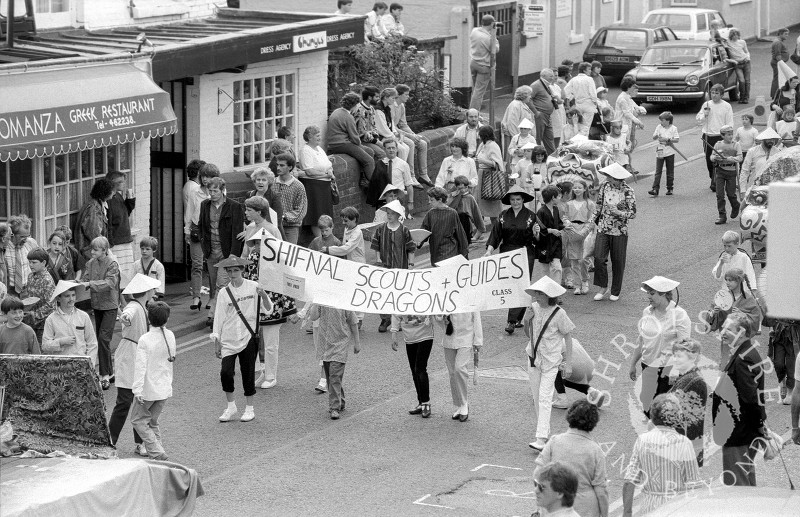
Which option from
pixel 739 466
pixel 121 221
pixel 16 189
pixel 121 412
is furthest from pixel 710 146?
pixel 121 412

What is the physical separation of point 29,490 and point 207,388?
6.16 metres

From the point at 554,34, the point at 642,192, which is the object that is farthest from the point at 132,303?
the point at 554,34

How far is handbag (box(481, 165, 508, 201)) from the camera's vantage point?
20016 mm

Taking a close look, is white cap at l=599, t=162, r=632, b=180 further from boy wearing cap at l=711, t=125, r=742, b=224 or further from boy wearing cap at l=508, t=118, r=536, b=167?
boy wearing cap at l=711, t=125, r=742, b=224

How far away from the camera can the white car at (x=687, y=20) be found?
37.6 m

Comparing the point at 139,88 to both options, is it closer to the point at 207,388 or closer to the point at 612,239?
the point at 207,388

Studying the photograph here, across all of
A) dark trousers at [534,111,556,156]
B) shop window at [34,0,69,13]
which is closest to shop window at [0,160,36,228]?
shop window at [34,0,69,13]

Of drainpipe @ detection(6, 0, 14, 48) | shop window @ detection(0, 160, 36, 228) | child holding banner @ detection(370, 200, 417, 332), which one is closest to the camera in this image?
child holding banner @ detection(370, 200, 417, 332)

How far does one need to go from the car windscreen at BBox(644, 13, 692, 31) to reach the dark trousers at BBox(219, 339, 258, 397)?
26.4 meters

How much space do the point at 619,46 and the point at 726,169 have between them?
14429mm

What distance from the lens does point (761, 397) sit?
36.9 feet

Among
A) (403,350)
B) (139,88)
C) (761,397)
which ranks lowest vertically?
(403,350)

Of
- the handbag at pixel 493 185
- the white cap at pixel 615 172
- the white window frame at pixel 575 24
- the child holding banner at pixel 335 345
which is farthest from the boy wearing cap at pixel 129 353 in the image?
the white window frame at pixel 575 24

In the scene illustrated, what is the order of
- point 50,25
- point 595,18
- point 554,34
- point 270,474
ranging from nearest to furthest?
point 270,474 < point 50,25 < point 554,34 < point 595,18
